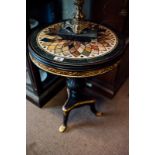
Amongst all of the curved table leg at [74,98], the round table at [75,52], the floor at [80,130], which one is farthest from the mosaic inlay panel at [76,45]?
the floor at [80,130]

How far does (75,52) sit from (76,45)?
0.21 feet

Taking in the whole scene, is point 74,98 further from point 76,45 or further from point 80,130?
point 76,45

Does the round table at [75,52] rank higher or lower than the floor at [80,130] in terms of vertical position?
higher

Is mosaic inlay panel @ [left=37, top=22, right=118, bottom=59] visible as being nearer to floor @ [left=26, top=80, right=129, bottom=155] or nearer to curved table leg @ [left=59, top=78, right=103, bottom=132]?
curved table leg @ [left=59, top=78, right=103, bottom=132]

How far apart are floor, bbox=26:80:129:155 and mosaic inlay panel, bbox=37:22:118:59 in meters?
0.64

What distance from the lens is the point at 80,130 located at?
1.38 meters

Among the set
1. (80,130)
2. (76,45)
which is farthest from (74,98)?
(76,45)

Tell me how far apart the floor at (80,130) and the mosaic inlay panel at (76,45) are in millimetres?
644

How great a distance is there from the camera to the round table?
92 centimetres

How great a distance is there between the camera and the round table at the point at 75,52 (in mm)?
923

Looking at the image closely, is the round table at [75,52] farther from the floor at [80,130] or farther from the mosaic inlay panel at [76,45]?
the floor at [80,130]
